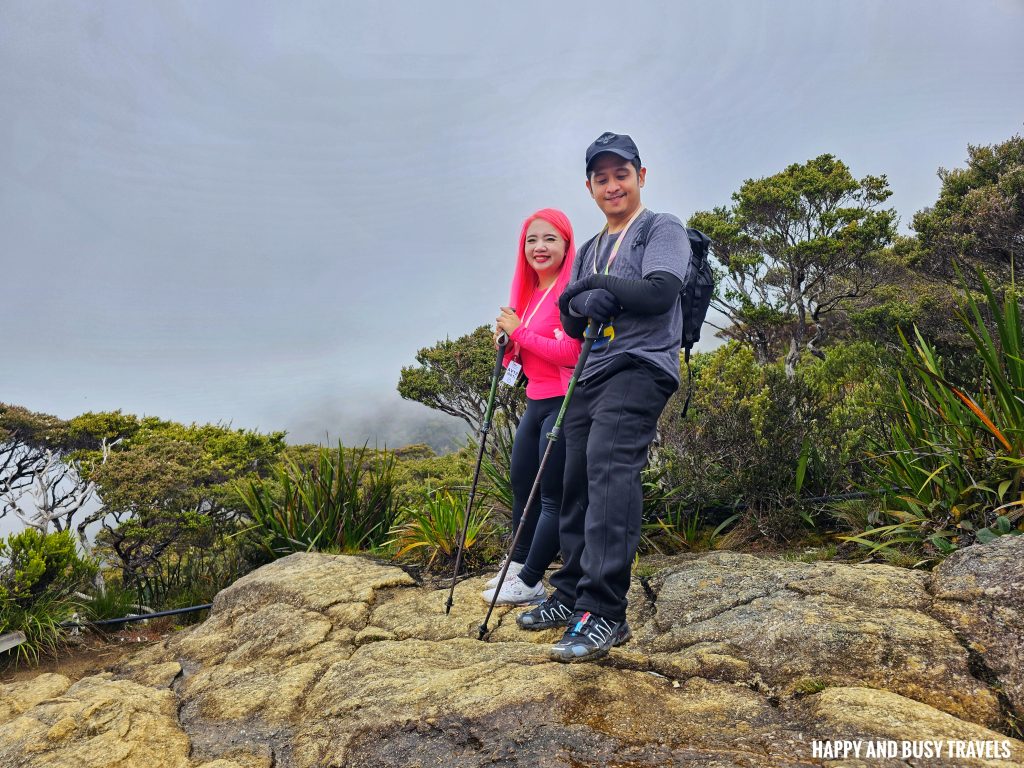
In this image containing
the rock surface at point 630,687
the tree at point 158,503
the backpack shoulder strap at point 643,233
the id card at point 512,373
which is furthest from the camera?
the tree at point 158,503

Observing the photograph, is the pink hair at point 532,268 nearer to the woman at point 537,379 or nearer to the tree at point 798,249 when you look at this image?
the woman at point 537,379

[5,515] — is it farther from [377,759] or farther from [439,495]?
[377,759]

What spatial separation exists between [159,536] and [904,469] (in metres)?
9.90

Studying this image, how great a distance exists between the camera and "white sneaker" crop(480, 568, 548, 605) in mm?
3387

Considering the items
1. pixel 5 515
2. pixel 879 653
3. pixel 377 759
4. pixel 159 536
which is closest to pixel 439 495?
pixel 377 759

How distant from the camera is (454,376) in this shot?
49.2ft

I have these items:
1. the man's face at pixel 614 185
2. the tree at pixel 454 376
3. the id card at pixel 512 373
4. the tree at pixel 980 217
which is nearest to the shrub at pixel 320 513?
the id card at pixel 512 373

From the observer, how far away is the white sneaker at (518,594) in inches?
133

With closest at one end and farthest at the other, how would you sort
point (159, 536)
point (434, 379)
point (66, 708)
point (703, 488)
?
point (66, 708) → point (703, 488) → point (159, 536) → point (434, 379)

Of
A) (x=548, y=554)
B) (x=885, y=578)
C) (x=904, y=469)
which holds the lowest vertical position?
(x=885, y=578)

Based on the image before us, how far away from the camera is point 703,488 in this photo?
4.80 metres

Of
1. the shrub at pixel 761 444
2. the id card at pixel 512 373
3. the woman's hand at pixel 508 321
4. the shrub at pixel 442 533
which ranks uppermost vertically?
the woman's hand at pixel 508 321

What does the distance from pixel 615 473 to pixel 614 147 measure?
1.45m

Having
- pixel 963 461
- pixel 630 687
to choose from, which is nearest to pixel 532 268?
pixel 630 687
